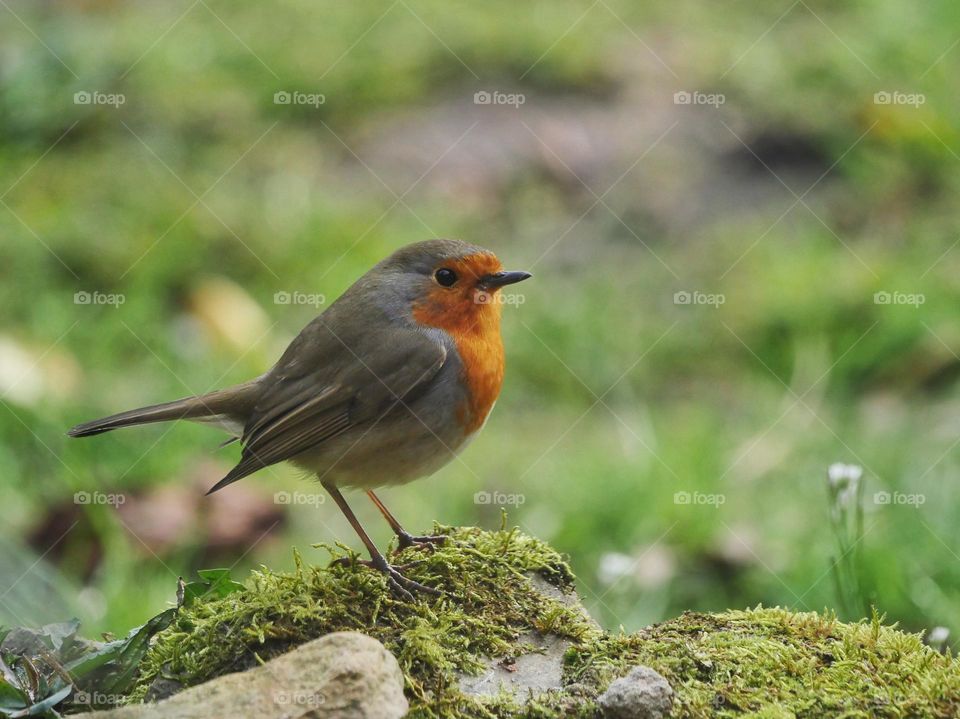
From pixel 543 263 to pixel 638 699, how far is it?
16.1 feet

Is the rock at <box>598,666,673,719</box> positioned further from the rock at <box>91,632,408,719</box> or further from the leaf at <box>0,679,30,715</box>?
the leaf at <box>0,679,30,715</box>

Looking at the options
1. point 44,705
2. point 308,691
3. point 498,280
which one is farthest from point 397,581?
point 498,280

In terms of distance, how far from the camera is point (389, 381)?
4.11m

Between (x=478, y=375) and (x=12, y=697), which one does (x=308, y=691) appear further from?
(x=478, y=375)

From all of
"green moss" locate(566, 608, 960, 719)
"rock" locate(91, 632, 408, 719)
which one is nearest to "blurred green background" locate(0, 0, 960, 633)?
"green moss" locate(566, 608, 960, 719)

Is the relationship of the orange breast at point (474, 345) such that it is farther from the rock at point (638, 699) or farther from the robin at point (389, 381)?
the rock at point (638, 699)

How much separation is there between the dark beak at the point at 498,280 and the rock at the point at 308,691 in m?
1.63

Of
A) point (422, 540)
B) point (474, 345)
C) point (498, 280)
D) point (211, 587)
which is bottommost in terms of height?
point (211, 587)

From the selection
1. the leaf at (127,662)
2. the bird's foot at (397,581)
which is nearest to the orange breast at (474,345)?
the bird's foot at (397,581)

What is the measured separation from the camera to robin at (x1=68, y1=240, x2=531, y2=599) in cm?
406

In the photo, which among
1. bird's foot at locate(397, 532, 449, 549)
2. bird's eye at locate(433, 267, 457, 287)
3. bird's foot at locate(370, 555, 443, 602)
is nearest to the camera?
bird's foot at locate(370, 555, 443, 602)

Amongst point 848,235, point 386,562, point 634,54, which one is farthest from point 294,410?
point 634,54

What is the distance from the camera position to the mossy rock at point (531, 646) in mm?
2939

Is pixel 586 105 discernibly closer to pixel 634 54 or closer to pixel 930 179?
pixel 634 54
